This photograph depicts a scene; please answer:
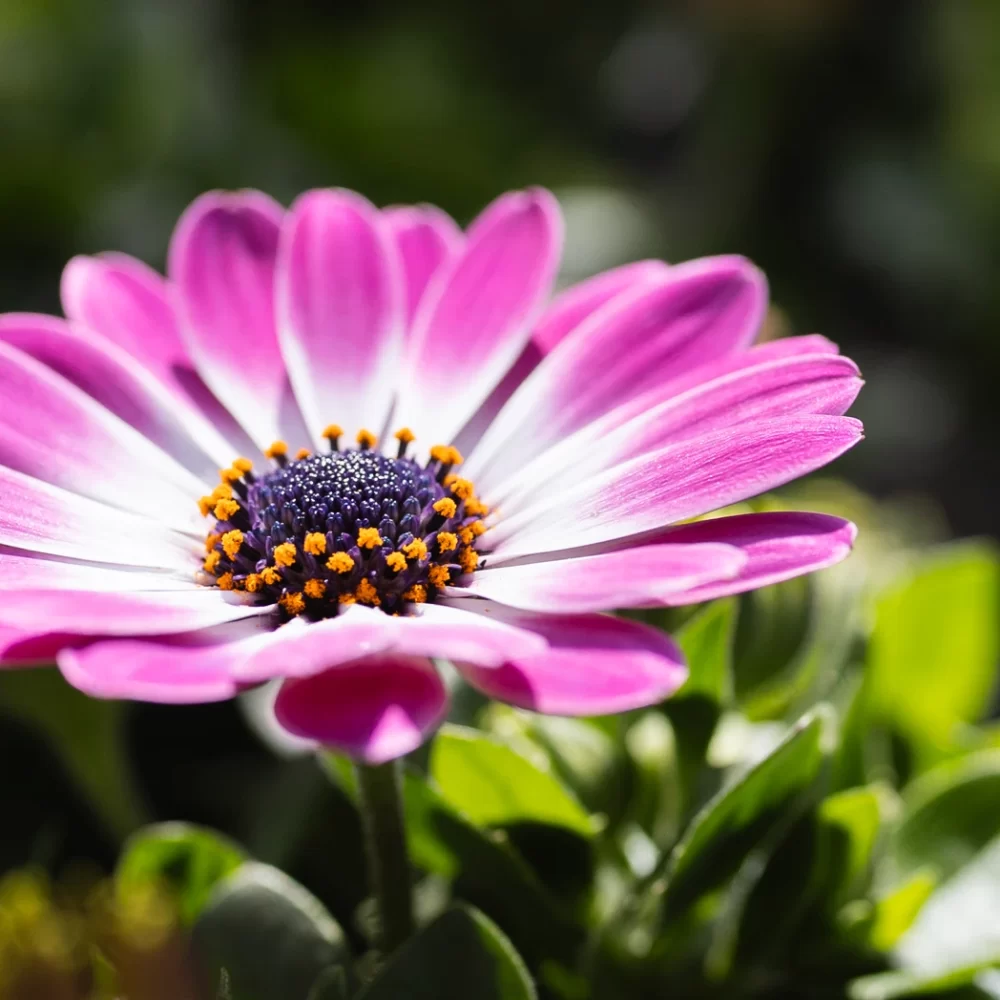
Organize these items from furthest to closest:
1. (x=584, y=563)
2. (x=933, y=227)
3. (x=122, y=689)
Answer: (x=933, y=227) < (x=584, y=563) < (x=122, y=689)

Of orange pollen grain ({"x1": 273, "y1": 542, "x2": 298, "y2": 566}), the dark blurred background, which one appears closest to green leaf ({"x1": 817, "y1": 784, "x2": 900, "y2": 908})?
orange pollen grain ({"x1": 273, "y1": 542, "x2": 298, "y2": 566})

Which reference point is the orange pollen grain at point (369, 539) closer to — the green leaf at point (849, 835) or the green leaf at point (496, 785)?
the green leaf at point (496, 785)

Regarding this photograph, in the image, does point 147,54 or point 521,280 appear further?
point 147,54

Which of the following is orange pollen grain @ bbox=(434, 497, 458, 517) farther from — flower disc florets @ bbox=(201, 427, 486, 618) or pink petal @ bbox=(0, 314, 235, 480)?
pink petal @ bbox=(0, 314, 235, 480)

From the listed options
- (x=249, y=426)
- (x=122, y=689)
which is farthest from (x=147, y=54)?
(x=122, y=689)

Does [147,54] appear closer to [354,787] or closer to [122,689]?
[354,787]
